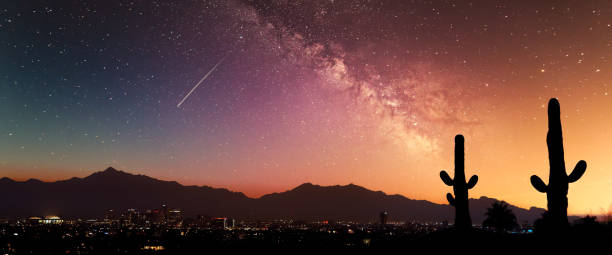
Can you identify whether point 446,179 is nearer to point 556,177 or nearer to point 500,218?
point 556,177

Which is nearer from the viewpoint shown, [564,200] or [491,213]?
[564,200]

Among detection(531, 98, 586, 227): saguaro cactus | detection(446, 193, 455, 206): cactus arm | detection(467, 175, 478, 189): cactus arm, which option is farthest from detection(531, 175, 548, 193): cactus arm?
detection(446, 193, 455, 206): cactus arm

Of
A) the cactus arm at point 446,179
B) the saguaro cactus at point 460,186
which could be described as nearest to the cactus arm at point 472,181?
the saguaro cactus at point 460,186

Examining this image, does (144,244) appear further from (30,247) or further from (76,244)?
(30,247)

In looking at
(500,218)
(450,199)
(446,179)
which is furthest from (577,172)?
(500,218)

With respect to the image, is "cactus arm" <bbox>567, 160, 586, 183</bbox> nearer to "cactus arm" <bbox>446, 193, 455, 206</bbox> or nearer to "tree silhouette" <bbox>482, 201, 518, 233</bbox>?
"cactus arm" <bbox>446, 193, 455, 206</bbox>

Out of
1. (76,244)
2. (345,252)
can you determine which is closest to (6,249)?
(76,244)

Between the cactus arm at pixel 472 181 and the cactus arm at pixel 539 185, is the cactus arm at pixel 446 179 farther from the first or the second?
the cactus arm at pixel 539 185
